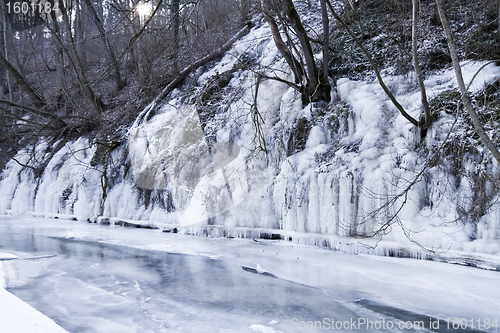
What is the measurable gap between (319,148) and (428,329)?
11.3ft

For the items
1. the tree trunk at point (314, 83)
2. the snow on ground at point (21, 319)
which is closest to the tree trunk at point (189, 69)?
the tree trunk at point (314, 83)

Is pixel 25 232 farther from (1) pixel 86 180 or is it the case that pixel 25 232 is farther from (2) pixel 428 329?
(2) pixel 428 329

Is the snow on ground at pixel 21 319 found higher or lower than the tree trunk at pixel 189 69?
lower

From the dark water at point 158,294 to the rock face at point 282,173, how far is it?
145cm

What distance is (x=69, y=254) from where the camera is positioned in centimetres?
487

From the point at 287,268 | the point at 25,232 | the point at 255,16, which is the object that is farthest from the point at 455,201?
the point at 255,16

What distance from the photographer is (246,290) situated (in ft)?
10.8

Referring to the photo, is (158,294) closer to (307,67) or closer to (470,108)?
(470,108)

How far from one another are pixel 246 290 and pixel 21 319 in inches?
72.8

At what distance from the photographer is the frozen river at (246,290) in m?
2.55

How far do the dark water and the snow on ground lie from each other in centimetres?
9

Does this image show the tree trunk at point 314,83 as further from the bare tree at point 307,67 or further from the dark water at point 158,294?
the dark water at point 158,294

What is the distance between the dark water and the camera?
2.54 meters

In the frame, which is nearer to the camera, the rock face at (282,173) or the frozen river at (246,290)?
the frozen river at (246,290)
